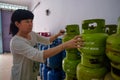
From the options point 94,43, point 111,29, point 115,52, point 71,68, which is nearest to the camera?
point 115,52

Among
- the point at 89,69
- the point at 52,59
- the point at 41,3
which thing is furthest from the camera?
the point at 41,3

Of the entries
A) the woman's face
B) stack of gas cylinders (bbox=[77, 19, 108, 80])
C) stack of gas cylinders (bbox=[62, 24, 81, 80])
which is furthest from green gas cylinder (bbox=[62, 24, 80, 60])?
the woman's face

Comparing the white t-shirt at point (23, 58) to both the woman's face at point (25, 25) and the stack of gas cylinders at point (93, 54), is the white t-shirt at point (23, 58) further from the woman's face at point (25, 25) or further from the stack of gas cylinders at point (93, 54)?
the stack of gas cylinders at point (93, 54)

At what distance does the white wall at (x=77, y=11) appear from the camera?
72.6 inches

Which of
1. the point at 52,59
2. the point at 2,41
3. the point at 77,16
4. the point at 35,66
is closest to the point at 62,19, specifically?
the point at 77,16

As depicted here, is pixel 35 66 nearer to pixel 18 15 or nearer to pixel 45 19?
pixel 18 15

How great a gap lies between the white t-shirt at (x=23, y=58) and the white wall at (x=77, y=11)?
1000mm

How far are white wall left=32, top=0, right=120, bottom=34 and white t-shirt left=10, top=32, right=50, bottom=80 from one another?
1.00 m

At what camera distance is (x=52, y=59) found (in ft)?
7.29

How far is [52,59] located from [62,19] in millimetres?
1129

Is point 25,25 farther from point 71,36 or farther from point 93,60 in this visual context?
point 93,60

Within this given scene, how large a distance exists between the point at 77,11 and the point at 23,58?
140 centimetres

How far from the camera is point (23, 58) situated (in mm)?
1555

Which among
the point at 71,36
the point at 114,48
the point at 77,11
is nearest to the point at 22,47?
the point at 71,36
